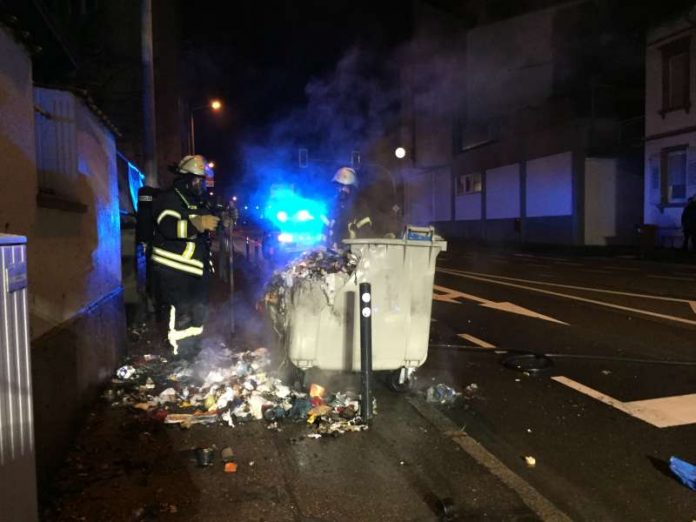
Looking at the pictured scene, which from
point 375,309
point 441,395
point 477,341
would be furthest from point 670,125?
point 375,309

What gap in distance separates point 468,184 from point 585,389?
29.4 m

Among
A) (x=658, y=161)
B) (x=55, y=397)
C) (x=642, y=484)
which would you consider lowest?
(x=642, y=484)

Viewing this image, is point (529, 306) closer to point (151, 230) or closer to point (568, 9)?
point (151, 230)

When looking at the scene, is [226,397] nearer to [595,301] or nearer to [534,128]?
[595,301]

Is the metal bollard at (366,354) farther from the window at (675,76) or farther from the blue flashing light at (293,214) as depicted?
the window at (675,76)

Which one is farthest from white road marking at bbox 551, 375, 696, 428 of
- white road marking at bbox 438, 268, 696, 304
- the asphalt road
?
white road marking at bbox 438, 268, 696, 304

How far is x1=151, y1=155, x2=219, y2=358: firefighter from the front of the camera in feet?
17.8

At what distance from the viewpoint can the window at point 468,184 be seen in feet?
106

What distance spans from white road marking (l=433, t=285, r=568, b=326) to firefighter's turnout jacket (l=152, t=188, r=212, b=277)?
4819 millimetres

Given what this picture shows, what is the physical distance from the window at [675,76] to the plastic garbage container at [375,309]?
771 inches

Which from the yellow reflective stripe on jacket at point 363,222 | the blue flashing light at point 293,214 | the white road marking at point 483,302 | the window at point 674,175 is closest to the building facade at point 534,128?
the window at point 674,175

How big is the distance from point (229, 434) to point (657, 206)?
21319 millimetres

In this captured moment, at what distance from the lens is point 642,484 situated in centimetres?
330

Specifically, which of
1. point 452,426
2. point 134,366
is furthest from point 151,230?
point 452,426
